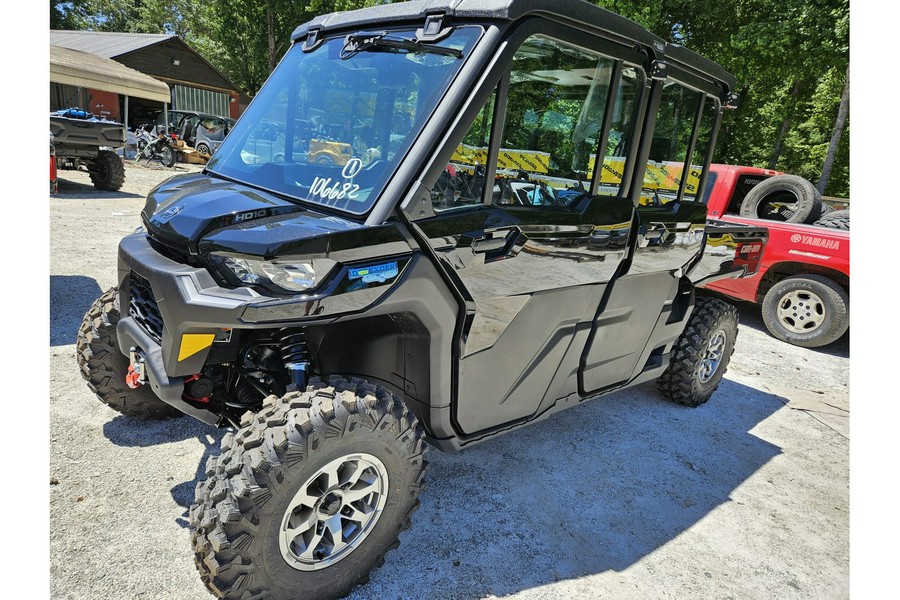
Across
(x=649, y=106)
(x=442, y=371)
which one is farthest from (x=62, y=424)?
(x=649, y=106)

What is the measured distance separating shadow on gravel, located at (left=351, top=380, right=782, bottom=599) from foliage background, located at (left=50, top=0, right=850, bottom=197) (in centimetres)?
1027

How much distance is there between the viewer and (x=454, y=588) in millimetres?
2619

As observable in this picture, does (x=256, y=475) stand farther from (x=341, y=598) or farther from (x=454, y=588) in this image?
(x=454, y=588)

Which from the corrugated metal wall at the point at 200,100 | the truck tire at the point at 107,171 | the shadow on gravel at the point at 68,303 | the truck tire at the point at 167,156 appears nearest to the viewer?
the shadow on gravel at the point at 68,303

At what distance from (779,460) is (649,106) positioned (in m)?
2.86

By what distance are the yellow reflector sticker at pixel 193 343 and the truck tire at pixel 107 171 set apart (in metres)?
11.9

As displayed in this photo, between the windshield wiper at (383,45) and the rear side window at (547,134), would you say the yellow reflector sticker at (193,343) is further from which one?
the windshield wiper at (383,45)

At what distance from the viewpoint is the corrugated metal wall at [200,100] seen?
29953 millimetres

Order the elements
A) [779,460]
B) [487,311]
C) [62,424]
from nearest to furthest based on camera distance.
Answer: [487,311] < [62,424] < [779,460]

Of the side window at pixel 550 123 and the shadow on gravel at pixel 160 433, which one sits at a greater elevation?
the side window at pixel 550 123

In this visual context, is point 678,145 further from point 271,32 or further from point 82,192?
point 271,32

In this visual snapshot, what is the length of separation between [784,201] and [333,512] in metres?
7.66

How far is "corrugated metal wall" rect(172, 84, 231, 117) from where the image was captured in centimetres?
2995

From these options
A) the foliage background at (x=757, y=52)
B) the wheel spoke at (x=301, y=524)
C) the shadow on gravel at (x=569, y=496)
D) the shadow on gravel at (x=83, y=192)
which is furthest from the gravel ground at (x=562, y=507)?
the foliage background at (x=757, y=52)
